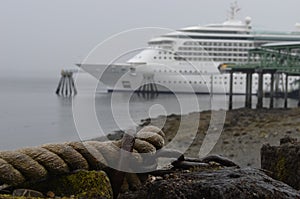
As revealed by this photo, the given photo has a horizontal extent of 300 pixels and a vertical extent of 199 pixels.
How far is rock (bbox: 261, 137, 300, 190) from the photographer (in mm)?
3982

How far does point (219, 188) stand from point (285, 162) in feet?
6.58

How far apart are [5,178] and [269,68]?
4651cm

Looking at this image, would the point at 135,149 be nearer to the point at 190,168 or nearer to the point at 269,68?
the point at 190,168

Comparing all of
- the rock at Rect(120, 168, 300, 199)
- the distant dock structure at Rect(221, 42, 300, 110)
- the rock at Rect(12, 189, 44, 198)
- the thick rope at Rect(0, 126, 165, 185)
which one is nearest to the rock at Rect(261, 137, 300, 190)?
the thick rope at Rect(0, 126, 165, 185)

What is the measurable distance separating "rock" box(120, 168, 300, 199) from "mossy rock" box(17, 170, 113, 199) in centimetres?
28

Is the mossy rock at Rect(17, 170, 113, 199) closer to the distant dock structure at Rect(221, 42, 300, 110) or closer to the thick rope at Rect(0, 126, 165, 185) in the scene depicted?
the thick rope at Rect(0, 126, 165, 185)

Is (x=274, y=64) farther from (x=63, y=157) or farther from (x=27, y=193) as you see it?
(x=27, y=193)

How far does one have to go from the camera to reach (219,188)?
2199 millimetres

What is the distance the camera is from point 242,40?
81.1m

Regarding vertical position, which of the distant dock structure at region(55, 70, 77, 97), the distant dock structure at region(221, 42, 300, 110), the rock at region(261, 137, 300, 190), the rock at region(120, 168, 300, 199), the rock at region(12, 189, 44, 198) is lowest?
the distant dock structure at region(55, 70, 77, 97)

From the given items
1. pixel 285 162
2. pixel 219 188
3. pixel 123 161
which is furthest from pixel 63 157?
pixel 285 162

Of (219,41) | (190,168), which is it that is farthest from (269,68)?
(190,168)

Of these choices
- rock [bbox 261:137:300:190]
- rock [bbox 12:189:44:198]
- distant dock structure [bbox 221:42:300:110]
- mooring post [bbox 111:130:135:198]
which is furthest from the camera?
distant dock structure [bbox 221:42:300:110]

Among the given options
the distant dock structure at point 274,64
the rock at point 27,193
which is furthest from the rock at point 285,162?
the distant dock structure at point 274,64
